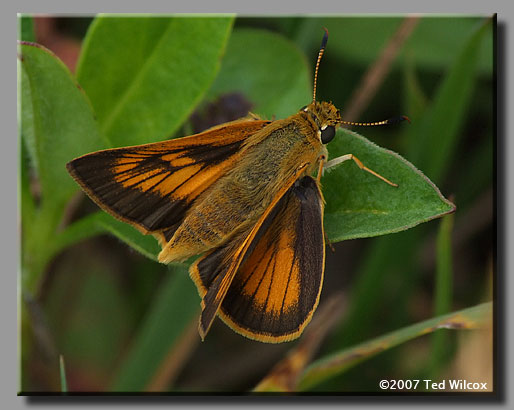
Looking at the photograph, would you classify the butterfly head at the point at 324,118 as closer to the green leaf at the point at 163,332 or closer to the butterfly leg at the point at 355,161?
the butterfly leg at the point at 355,161

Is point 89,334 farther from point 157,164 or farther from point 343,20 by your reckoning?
point 343,20

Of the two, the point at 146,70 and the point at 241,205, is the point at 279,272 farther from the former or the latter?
the point at 146,70

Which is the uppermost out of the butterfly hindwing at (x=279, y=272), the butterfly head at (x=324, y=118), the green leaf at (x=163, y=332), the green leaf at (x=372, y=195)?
the butterfly head at (x=324, y=118)

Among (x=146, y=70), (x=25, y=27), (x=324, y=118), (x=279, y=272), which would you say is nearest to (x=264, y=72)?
(x=146, y=70)

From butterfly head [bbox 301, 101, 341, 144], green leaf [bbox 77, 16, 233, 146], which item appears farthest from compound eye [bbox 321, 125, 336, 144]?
green leaf [bbox 77, 16, 233, 146]

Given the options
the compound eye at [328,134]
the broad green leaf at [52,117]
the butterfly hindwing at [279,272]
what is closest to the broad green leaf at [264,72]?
A: the compound eye at [328,134]

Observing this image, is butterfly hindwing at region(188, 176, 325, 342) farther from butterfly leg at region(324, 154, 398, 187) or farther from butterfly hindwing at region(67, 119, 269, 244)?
butterfly hindwing at region(67, 119, 269, 244)
